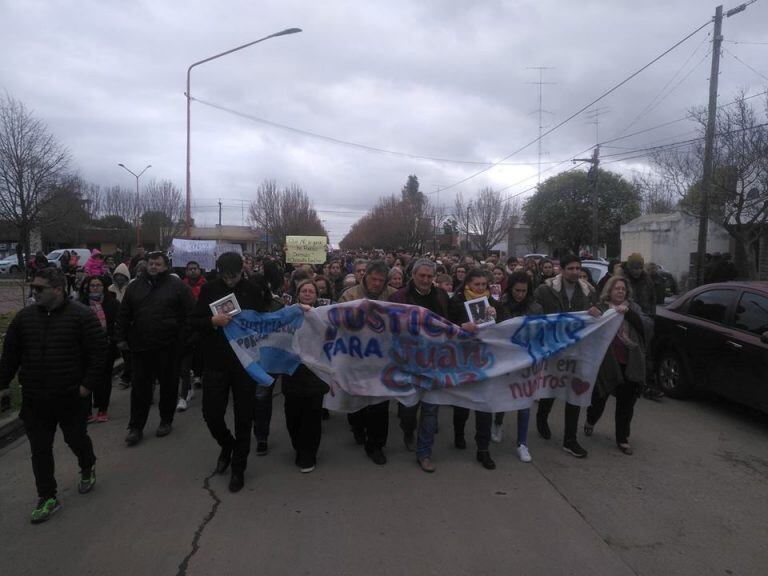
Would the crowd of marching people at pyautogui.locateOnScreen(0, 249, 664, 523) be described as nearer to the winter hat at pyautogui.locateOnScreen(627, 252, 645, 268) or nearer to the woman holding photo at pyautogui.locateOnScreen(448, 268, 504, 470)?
the woman holding photo at pyautogui.locateOnScreen(448, 268, 504, 470)

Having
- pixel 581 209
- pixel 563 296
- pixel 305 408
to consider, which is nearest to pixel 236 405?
pixel 305 408

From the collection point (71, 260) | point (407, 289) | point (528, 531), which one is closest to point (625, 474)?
point (528, 531)

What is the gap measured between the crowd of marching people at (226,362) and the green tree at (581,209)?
1331 inches

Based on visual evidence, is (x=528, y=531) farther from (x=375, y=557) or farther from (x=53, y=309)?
(x=53, y=309)

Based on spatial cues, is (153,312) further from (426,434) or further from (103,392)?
(426,434)

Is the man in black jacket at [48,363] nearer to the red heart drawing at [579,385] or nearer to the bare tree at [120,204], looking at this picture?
the red heart drawing at [579,385]

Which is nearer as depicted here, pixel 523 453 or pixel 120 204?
pixel 523 453

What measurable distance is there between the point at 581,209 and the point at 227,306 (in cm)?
3664

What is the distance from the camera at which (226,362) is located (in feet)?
15.0

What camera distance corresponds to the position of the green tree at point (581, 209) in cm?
3772

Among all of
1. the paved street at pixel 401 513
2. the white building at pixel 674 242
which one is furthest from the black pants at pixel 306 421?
the white building at pixel 674 242

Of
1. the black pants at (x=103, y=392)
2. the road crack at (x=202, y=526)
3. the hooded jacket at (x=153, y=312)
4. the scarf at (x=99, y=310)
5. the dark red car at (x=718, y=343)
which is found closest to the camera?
the road crack at (x=202, y=526)

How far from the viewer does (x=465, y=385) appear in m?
5.19

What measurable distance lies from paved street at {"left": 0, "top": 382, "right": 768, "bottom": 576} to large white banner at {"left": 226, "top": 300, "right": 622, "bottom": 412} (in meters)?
0.62
